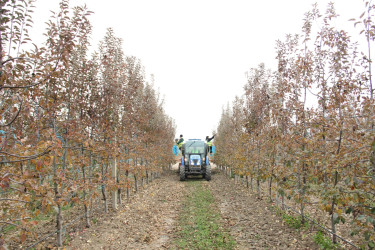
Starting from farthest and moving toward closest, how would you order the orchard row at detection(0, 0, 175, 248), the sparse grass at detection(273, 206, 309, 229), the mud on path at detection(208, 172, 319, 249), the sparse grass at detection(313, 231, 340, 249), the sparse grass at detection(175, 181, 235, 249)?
the sparse grass at detection(273, 206, 309, 229) < the sparse grass at detection(175, 181, 235, 249) < the mud on path at detection(208, 172, 319, 249) < the sparse grass at detection(313, 231, 340, 249) < the orchard row at detection(0, 0, 175, 248)

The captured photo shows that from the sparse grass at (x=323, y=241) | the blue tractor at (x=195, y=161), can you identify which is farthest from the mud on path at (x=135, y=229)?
the blue tractor at (x=195, y=161)

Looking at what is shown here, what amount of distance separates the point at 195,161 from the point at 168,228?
1160 cm

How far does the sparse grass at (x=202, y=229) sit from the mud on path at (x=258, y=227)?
281 mm

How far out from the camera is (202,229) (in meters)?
7.17

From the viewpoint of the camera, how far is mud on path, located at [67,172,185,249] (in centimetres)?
616

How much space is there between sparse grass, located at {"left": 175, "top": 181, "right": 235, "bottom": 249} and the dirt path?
0.23m

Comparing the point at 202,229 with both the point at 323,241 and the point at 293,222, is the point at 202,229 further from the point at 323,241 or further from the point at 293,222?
the point at 323,241

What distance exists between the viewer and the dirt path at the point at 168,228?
19.8 ft

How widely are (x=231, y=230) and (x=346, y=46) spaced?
5.30 meters

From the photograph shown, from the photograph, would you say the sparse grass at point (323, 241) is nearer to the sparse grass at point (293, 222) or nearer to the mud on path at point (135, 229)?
the sparse grass at point (293, 222)

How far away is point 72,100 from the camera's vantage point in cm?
639

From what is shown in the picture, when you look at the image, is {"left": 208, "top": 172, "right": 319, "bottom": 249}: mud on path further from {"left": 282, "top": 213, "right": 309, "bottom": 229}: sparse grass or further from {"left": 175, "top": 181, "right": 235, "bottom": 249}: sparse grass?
{"left": 175, "top": 181, "right": 235, "bottom": 249}: sparse grass

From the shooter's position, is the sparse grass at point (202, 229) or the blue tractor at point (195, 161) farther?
the blue tractor at point (195, 161)

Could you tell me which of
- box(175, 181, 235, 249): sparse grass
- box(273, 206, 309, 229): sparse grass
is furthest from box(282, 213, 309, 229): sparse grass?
box(175, 181, 235, 249): sparse grass
